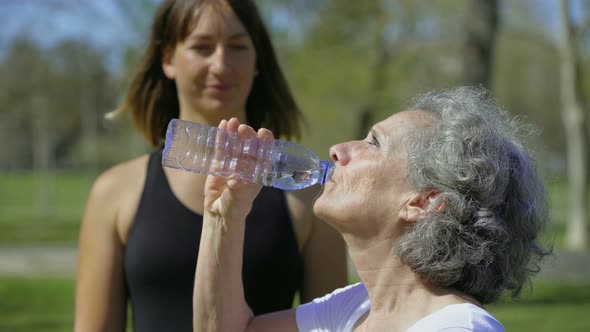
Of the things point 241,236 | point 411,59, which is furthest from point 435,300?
point 411,59

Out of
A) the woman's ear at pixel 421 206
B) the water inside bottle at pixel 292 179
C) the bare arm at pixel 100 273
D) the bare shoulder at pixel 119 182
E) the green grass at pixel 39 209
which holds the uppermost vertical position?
the woman's ear at pixel 421 206

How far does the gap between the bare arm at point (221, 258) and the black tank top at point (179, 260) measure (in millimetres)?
277

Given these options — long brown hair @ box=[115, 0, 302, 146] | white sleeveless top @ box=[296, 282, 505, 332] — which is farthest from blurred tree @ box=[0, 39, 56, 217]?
white sleeveless top @ box=[296, 282, 505, 332]

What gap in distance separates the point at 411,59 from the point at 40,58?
9442 mm

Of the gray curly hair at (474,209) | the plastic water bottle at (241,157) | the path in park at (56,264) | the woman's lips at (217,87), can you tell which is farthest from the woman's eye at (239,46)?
the path in park at (56,264)

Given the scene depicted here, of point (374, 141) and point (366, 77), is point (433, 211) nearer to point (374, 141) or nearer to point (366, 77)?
point (374, 141)

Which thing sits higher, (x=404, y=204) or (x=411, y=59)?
(x=404, y=204)

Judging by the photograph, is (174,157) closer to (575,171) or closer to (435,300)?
(435,300)

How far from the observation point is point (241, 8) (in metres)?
2.84

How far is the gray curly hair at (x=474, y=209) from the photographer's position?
203 centimetres

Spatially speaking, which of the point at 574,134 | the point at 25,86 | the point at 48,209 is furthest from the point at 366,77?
the point at 48,209

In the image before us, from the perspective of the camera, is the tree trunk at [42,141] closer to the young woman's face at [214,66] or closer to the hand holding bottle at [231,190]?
the young woman's face at [214,66]

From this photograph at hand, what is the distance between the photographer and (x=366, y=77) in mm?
16547

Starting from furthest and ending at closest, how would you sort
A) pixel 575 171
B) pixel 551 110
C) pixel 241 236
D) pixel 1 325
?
pixel 551 110 < pixel 575 171 < pixel 1 325 < pixel 241 236
